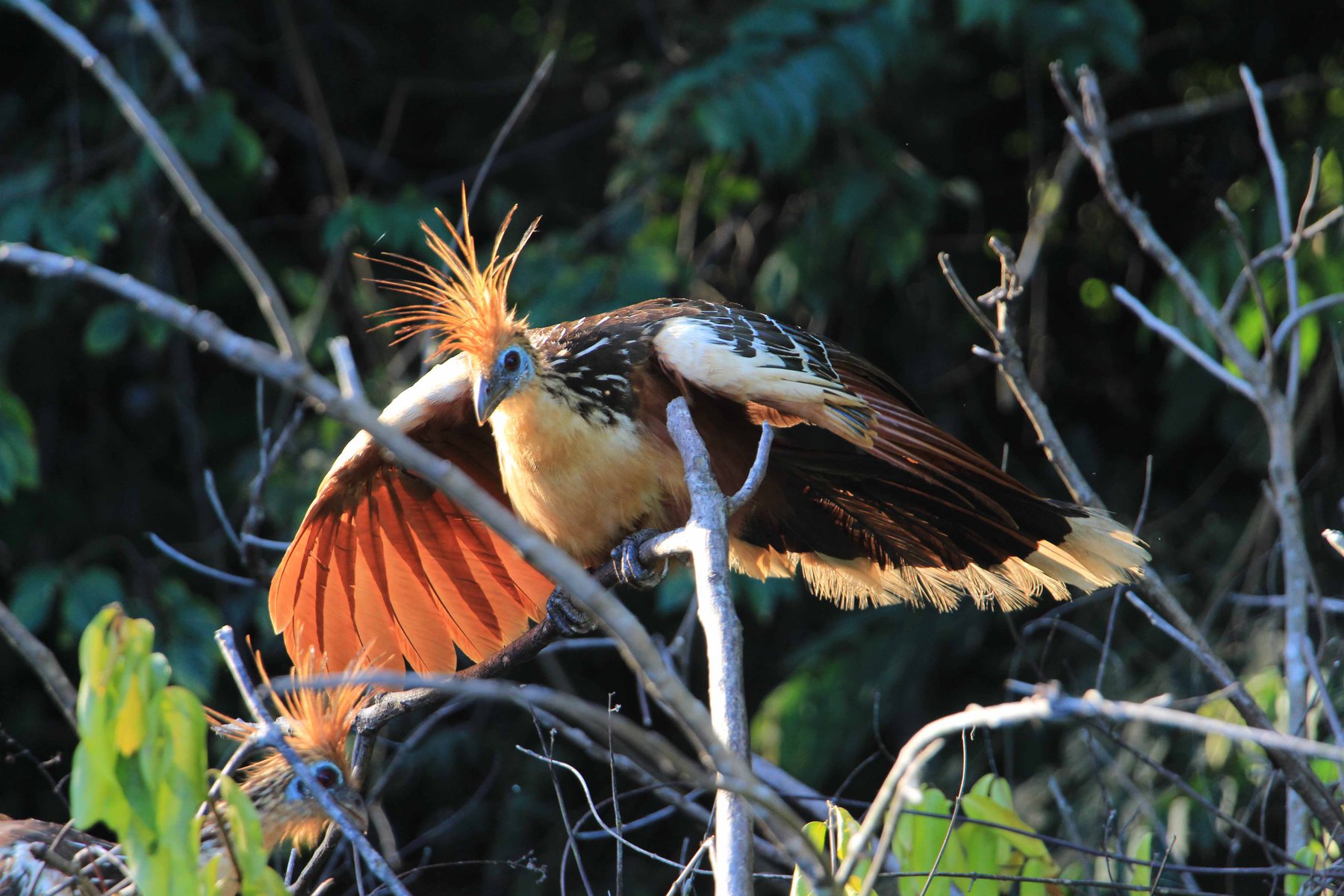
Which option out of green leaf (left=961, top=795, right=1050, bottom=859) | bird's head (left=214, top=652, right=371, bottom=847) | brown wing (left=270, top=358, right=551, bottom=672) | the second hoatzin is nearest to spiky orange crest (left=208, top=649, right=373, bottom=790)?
bird's head (left=214, top=652, right=371, bottom=847)

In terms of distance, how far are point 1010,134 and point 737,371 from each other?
11.1ft

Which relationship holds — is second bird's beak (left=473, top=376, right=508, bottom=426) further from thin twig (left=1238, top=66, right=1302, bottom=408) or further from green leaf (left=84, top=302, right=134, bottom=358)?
green leaf (left=84, top=302, right=134, bottom=358)

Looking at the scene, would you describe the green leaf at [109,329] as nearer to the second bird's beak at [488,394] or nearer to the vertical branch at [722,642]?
the second bird's beak at [488,394]

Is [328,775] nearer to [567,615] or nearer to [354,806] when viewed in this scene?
[354,806]

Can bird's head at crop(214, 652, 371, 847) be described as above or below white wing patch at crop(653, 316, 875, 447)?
below

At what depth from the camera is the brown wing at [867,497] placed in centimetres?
234

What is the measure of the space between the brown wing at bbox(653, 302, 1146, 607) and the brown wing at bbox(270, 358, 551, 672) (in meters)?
0.58

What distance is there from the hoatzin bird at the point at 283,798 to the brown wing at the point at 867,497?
91cm

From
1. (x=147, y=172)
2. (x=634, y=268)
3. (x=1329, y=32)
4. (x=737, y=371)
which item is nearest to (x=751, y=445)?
(x=737, y=371)

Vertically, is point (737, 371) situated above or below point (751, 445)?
above

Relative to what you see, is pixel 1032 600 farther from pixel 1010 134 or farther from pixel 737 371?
pixel 1010 134

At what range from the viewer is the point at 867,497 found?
276 cm

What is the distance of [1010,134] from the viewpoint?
520cm

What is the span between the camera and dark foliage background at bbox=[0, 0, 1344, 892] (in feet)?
12.9
